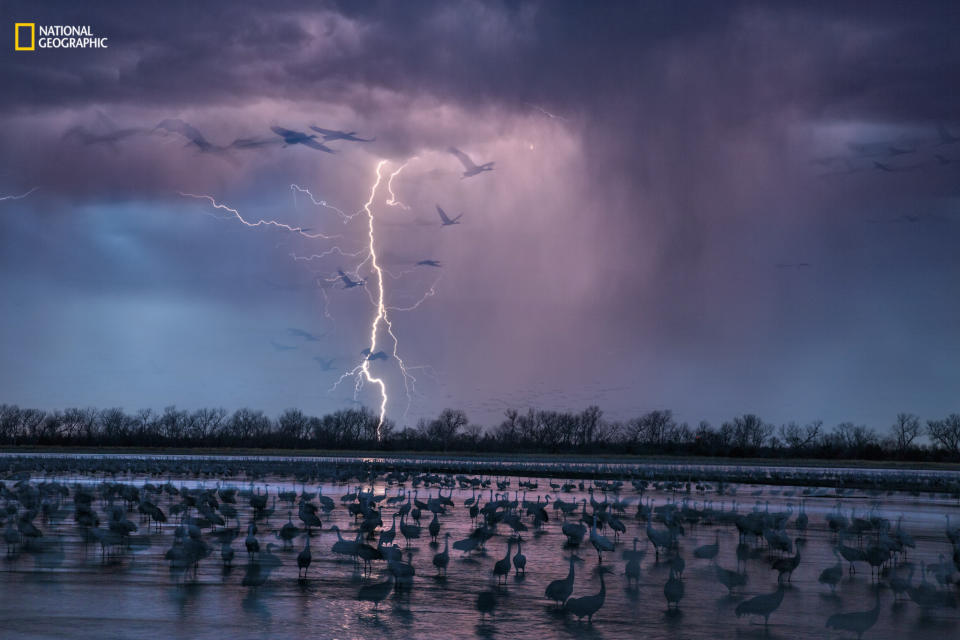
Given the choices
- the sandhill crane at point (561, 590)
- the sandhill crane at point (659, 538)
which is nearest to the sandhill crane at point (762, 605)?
Answer: the sandhill crane at point (561, 590)

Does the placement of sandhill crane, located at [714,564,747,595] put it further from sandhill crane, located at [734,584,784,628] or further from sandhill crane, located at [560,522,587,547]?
sandhill crane, located at [560,522,587,547]

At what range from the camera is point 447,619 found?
13.1 metres

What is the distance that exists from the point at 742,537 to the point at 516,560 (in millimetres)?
9606

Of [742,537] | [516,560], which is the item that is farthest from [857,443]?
[516,560]

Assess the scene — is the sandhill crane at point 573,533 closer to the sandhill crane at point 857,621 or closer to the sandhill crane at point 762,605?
the sandhill crane at point 762,605

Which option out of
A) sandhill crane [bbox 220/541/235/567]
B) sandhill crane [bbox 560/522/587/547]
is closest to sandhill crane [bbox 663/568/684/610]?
sandhill crane [bbox 560/522/587/547]

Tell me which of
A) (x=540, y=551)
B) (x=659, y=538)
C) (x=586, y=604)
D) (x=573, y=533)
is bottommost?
(x=540, y=551)

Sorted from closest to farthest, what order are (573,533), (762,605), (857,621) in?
1. (857,621)
2. (762,605)
3. (573,533)

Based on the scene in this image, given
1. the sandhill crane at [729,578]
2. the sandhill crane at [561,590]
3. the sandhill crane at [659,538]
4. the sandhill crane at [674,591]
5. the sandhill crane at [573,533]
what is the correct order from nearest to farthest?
the sandhill crane at [561,590]
the sandhill crane at [674,591]
the sandhill crane at [729,578]
the sandhill crane at [659,538]
the sandhill crane at [573,533]

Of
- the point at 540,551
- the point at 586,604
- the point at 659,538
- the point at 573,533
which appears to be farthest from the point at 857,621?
the point at 573,533

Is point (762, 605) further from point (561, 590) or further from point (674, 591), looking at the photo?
point (561, 590)

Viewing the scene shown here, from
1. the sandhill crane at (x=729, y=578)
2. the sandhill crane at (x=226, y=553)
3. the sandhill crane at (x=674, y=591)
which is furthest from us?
the sandhill crane at (x=226, y=553)

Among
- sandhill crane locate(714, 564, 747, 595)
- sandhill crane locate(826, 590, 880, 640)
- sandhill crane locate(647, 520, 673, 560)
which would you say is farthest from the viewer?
sandhill crane locate(647, 520, 673, 560)

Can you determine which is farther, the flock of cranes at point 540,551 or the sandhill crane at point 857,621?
the flock of cranes at point 540,551
